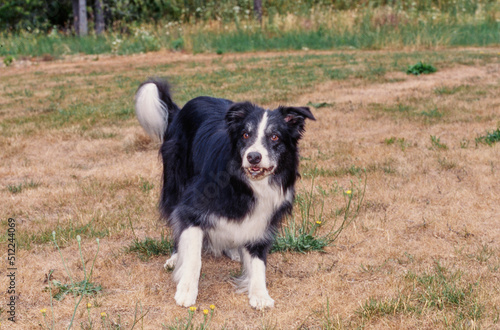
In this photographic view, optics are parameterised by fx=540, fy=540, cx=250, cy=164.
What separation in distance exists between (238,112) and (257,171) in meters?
0.48

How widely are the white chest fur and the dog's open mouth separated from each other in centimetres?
12

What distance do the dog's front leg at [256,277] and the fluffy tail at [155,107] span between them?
1.52 metres

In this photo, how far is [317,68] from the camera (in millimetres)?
12844

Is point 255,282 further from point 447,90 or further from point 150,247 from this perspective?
point 447,90

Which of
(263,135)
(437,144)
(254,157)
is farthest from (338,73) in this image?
(254,157)

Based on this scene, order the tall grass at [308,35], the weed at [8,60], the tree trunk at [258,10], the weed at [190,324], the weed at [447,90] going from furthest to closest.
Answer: the tree trunk at [258,10] < the tall grass at [308,35] < the weed at [8,60] < the weed at [447,90] < the weed at [190,324]

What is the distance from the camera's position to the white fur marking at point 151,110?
15.1ft

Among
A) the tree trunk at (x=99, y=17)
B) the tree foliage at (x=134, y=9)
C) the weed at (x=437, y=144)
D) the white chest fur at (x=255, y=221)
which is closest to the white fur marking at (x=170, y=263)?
the white chest fur at (x=255, y=221)

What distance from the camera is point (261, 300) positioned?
137 inches

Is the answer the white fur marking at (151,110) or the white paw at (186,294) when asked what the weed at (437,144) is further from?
the white paw at (186,294)

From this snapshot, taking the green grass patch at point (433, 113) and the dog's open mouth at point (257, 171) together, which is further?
the green grass patch at point (433, 113)

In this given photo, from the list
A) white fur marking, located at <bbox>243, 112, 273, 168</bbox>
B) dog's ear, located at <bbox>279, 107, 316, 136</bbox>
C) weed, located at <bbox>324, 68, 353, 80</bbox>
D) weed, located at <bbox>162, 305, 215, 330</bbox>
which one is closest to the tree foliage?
weed, located at <bbox>324, 68, 353, 80</bbox>

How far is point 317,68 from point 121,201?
848 centimetres

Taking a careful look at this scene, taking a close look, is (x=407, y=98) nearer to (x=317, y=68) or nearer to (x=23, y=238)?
(x=317, y=68)
